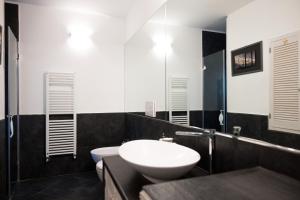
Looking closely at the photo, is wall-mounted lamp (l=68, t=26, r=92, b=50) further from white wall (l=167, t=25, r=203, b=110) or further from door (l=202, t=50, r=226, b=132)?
door (l=202, t=50, r=226, b=132)

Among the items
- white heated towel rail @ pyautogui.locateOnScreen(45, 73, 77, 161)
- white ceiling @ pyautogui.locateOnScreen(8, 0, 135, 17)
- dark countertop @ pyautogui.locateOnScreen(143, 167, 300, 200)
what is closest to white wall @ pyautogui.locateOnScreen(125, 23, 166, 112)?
white ceiling @ pyautogui.locateOnScreen(8, 0, 135, 17)

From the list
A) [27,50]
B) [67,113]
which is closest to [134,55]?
[67,113]

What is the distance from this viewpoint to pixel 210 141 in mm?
1167

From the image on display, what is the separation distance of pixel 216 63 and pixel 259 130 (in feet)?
1.80

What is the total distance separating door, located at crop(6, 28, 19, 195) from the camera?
2286 millimetres

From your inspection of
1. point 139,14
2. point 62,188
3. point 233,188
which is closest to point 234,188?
point 233,188

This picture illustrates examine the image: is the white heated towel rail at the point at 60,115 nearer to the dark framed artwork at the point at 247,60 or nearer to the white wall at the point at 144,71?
the white wall at the point at 144,71

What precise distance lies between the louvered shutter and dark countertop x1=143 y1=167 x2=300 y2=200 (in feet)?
0.70

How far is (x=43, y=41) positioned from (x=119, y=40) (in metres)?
1.14

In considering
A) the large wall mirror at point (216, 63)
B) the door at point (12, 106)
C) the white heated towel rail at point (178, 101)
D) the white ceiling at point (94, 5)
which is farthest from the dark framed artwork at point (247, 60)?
the door at point (12, 106)

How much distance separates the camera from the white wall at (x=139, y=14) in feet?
7.19

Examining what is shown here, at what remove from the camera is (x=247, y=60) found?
1019 millimetres

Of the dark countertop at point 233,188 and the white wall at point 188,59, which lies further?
the white wall at point 188,59

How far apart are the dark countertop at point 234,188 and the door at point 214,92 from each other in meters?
0.41
